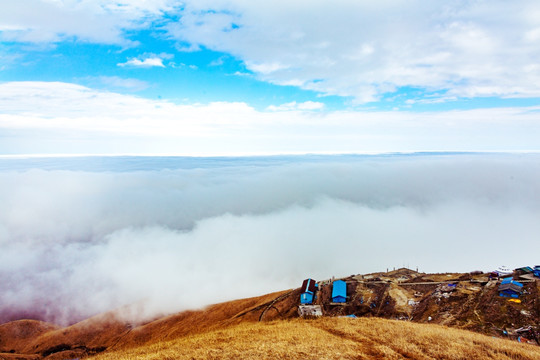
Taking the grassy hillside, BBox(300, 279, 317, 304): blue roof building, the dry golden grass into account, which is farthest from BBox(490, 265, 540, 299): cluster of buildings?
BBox(300, 279, 317, 304): blue roof building

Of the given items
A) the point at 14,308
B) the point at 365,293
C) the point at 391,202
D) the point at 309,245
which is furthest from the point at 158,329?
the point at 391,202

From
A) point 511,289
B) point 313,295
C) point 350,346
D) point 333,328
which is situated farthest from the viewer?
point 313,295

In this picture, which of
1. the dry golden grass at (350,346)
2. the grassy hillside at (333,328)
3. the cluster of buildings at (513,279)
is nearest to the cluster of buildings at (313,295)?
the grassy hillside at (333,328)

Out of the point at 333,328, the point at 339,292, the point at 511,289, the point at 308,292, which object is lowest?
the point at 308,292

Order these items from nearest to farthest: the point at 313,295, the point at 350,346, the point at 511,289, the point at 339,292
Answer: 1. the point at 350,346
2. the point at 511,289
3. the point at 339,292
4. the point at 313,295

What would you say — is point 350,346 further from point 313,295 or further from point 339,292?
point 313,295

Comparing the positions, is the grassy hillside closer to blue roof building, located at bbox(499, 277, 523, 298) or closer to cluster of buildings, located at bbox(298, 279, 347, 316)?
blue roof building, located at bbox(499, 277, 523, 298)

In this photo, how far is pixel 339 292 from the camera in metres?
35.9

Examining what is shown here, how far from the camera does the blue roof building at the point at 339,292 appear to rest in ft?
115

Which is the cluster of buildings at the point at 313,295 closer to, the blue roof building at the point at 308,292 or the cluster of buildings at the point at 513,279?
the blue roof building at the point at 308,292

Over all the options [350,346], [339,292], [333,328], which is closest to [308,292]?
[339,292]

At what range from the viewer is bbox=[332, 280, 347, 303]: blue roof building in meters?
35.0

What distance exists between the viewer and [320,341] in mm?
17266

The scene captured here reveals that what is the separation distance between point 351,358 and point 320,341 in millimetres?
3752
